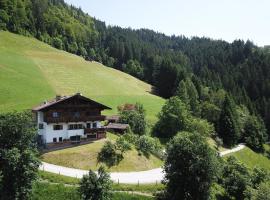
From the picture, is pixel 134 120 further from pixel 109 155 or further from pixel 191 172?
pixel 191 172

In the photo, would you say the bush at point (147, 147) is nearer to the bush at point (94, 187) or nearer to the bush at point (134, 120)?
the bush at point (134, 120)

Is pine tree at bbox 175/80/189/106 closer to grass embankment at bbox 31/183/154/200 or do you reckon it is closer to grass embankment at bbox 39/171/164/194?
grass embankment at bbox 39/171/164/194

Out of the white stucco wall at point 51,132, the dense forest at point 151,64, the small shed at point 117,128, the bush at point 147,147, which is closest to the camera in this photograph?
the white stucco wall at point 51,132

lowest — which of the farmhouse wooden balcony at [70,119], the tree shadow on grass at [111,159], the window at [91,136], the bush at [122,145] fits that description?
the tree shadow on grass at [111,159]

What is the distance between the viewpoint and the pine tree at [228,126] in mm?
103688

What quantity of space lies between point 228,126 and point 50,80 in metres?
51.4

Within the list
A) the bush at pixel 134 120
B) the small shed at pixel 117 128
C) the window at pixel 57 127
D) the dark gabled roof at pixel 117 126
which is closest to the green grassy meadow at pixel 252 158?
the bush at pixel 134 120

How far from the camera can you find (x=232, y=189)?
5712 cm

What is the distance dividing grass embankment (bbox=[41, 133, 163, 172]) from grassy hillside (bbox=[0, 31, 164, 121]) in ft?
99.2

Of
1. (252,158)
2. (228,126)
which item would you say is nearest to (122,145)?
(252,158)

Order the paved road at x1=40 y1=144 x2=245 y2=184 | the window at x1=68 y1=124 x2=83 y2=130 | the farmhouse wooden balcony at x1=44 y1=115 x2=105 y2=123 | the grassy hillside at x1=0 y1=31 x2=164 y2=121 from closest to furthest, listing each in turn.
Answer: the paved road at x1=40 y1=144 x2=245 y2=184
the farmhouse wooden balcony at x1=44 y1=115 x2=105 y2=123
the window at x1=68 y1=124 x2=83 y2=130
the grassy hillside at x1=0 y1=31 x2=164 y2=121

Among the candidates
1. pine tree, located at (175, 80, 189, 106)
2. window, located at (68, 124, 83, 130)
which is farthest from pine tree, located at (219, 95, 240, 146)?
window, located at (68, 124, 83, 130)

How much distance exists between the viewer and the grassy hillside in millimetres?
101325

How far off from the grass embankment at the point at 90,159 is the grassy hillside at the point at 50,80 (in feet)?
99.2
